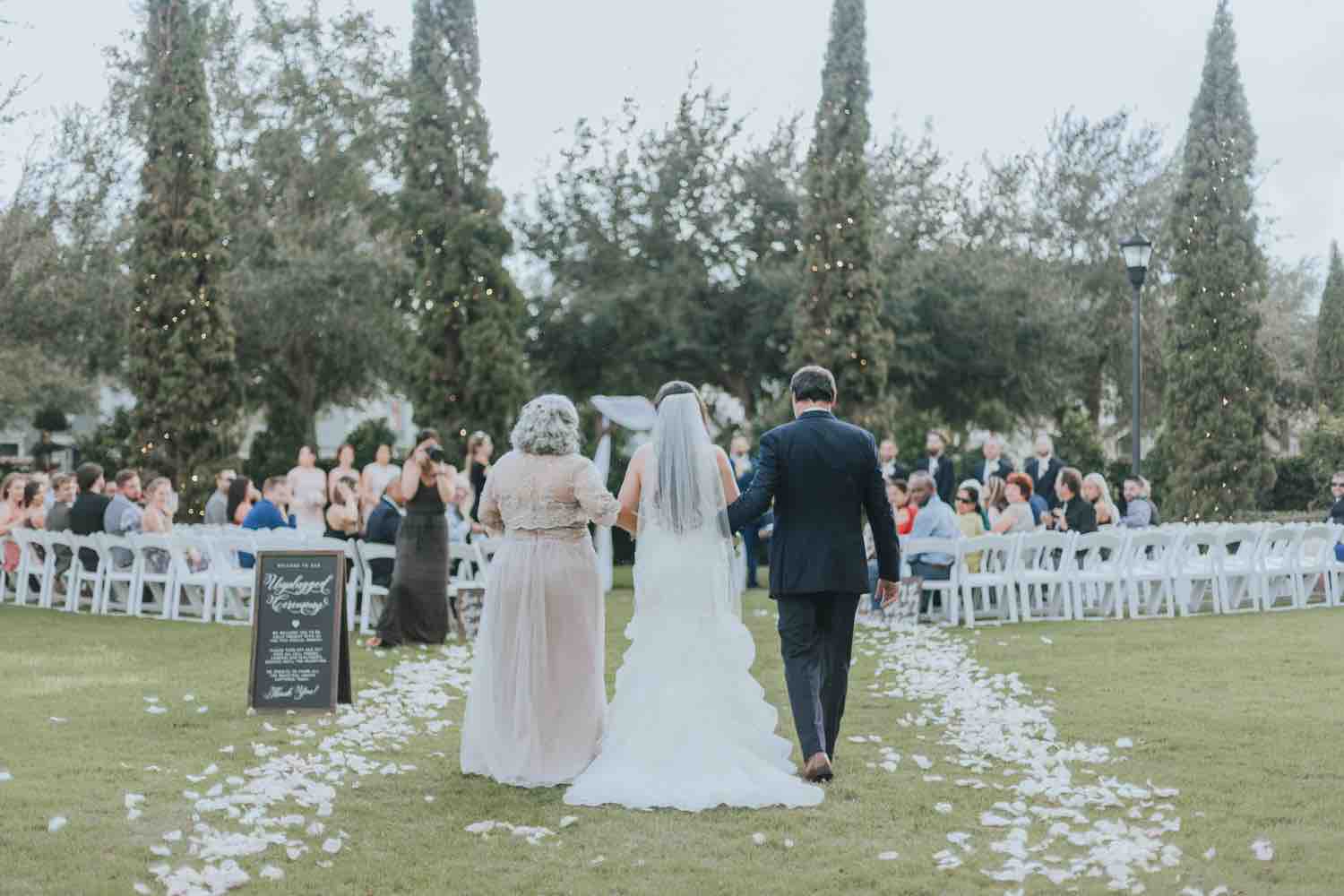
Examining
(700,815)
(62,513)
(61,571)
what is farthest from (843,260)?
(700,815)

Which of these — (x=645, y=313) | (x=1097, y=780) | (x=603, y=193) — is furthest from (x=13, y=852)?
(x=603, y=193)

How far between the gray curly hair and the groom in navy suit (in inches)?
36.9

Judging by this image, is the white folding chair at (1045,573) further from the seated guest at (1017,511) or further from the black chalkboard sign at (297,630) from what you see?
the black chalkboard sign at (297,630)

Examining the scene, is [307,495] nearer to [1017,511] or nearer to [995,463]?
[1017,511]

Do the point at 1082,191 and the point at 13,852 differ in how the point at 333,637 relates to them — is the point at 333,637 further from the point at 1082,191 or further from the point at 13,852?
the point at 1082,191

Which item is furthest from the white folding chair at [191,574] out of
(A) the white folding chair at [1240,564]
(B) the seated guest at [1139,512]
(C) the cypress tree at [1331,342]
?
(C) the cypress tree at [1331,342]

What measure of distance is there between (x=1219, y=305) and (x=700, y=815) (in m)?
23.1

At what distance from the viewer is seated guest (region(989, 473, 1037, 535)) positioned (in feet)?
48.5

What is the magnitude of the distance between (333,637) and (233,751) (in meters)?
1.58

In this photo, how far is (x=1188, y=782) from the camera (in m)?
6.77

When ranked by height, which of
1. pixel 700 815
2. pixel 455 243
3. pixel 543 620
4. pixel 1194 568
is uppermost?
pixel 455 243

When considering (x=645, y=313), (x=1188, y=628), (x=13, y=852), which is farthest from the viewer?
(x=645, y=313)

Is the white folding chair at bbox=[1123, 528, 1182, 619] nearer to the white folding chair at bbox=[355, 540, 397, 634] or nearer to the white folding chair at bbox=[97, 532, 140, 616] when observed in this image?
the white folding chair at bbox=[355, 540, 397, 634]

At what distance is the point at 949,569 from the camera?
14.5 meters
